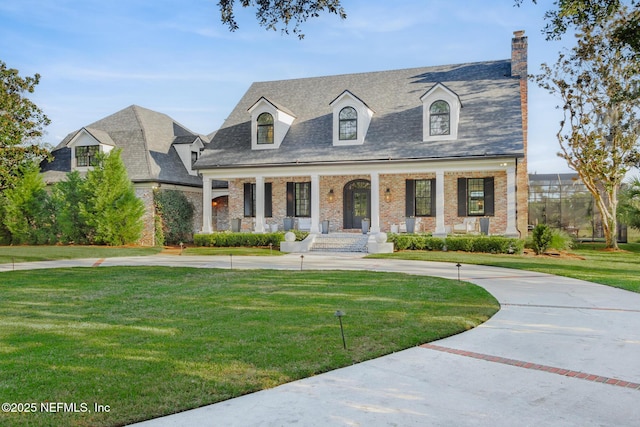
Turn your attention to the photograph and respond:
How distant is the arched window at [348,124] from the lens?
74.1ft

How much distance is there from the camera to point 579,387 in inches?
170

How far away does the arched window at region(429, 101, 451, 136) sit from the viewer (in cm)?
2148

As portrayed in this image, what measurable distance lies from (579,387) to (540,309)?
3.61 meters

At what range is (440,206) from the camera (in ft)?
67.1

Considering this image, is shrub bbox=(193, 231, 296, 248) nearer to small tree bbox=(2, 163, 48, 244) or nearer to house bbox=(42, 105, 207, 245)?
house bbox=(42, 105, 207, 245)

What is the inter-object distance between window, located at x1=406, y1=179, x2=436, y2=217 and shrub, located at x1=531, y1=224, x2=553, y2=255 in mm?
4853

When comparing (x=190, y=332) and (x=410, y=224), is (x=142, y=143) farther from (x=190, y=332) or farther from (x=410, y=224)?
(x=190, y=332)

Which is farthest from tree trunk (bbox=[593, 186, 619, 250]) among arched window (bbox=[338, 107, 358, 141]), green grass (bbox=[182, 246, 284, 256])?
green grass (bbox=[182, 246, 284, 256])

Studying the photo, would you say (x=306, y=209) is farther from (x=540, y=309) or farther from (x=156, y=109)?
(x=540, y=309)

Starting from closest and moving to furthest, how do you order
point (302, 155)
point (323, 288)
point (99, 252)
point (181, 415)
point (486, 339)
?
point (181, 415) < point (486, 339) < point (323, 288) < point (99, 252) < point (302, 155)

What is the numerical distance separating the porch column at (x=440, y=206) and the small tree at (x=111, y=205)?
13.1 metres

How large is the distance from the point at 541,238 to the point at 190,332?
15.6 meters

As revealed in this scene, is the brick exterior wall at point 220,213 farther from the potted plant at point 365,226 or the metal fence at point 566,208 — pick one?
the metal fence at point 566,208

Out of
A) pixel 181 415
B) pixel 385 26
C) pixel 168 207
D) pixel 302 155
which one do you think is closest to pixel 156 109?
pixel 168 207
